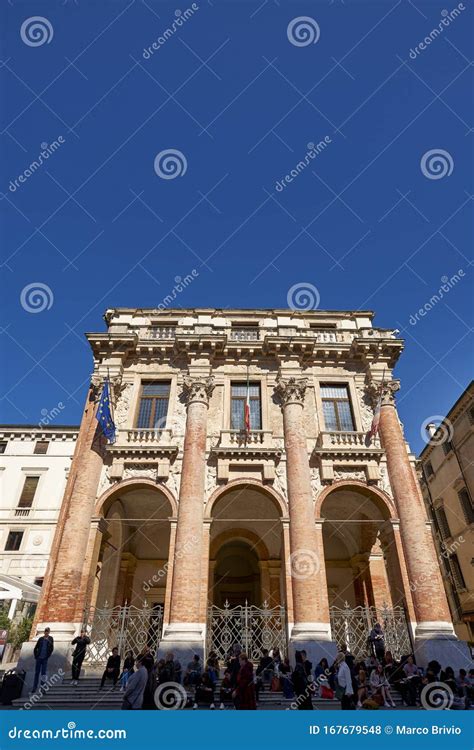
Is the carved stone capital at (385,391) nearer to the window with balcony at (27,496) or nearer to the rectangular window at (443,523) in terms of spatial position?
the rectangular window at (443,523)

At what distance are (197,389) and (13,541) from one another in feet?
66.3

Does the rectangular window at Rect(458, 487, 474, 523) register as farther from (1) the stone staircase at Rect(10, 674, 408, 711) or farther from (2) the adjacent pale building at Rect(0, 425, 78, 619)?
(2) the adjacent pale building at Rect(0, 425, 78, 619)

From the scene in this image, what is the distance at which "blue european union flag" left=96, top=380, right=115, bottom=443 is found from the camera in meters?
16.9

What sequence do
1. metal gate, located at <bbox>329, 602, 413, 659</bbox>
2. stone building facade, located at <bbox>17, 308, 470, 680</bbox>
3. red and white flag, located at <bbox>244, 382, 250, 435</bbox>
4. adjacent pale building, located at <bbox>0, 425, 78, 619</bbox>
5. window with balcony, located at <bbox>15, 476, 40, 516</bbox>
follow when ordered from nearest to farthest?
1. metal gate, located at <bbox>329, 602, 413, 659</bbox>
2. stone building facade, located at <bbox>17, 308, 470, 680</bbox>
3. red and white flag, located at <bbox>244, 382, 250, 435</bbox>
4. adjacent pale building, located at <bbox>0, 425, 78, 619</bbox>
5. window with balcony, located at <bbox>15, 476, 40, 516</bbox>

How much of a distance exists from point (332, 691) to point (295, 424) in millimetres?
9453

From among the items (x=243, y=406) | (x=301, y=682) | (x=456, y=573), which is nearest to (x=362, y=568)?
(x=243, y=406)

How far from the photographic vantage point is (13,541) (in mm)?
29297

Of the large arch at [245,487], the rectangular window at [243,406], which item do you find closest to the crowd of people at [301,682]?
the large arch at [245,487]

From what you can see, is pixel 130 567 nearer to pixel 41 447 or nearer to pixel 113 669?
pixel 113 669

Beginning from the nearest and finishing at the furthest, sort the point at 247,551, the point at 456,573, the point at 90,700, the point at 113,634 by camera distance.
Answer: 1. the point at 90,700
2. the point at 113,634
3. the point at 247,551
4. the point at 456,573

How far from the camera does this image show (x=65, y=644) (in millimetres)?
13750

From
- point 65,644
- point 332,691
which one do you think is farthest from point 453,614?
point 65,644

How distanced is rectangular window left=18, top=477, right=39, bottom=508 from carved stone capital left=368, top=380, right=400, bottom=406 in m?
25.3

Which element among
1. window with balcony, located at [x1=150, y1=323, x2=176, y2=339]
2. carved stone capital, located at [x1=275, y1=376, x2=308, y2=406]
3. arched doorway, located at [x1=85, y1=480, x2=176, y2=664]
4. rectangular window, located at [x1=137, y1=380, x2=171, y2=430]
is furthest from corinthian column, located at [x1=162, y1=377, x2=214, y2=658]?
window with balcony, located at [x1=150, y1=323, x2=176, y2=339]
